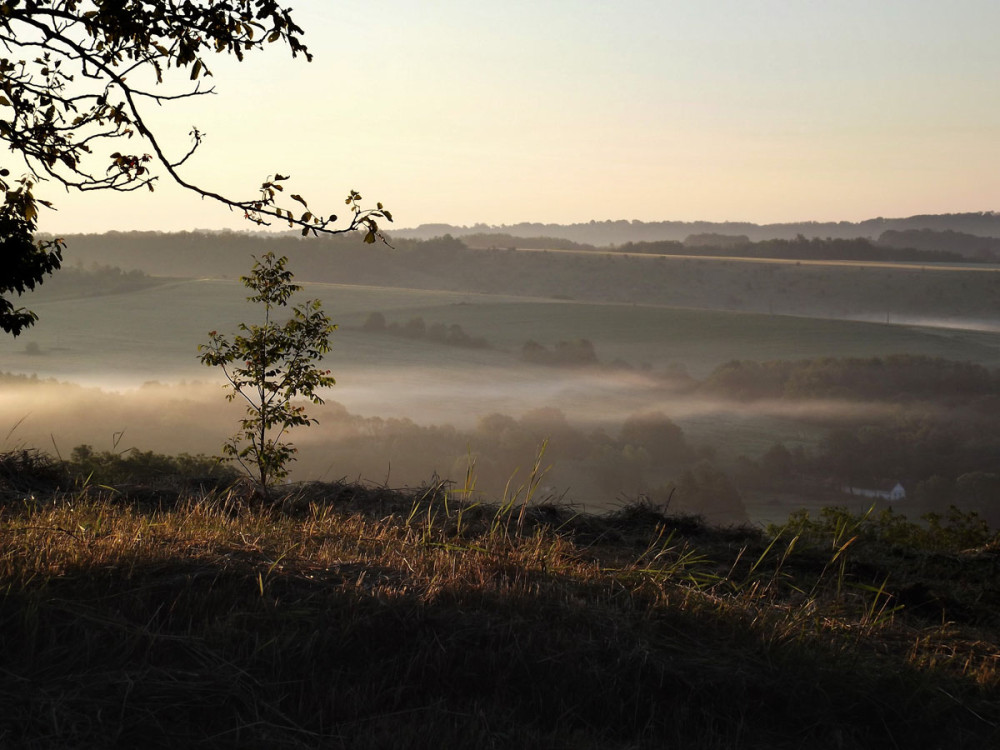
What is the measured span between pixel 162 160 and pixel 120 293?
129 metres

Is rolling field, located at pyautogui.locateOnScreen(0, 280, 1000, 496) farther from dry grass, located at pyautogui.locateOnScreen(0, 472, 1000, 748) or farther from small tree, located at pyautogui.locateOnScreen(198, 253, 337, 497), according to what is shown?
dry grass, located at pyautogui.locateOnScreen(0, 472, 1000, 748)

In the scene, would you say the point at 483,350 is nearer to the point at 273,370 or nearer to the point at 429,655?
the point at 273,370

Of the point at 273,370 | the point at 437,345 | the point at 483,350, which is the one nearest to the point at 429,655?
the point at 273,370

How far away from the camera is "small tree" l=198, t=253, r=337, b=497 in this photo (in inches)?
464

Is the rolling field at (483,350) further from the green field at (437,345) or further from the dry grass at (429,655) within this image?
the dry grass at (429,655)

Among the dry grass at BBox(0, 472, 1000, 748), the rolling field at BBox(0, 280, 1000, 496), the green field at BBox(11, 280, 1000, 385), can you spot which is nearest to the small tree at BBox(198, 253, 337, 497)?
the dry grass at BBox(0, 472, 1000, 748)

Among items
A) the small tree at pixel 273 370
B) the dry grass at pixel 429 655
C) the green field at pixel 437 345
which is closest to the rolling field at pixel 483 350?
the green field at pixel 437 345

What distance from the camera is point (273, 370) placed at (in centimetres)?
1214

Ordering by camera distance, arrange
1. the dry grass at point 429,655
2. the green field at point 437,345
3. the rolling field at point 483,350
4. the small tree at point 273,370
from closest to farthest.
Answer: the dry grass at point 429,655 → the small tree at point 273,370 → the rolling field at point 483,350 → the green field at point 437,345

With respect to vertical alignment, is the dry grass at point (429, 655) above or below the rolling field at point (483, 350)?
above

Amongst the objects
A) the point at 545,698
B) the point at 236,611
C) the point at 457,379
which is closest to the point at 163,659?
the point at 236,611

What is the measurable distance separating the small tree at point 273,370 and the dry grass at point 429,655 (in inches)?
210

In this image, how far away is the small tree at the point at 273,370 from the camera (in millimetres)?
11789

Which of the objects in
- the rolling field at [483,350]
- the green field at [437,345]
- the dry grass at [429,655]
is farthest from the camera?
the green field at [437,345]
